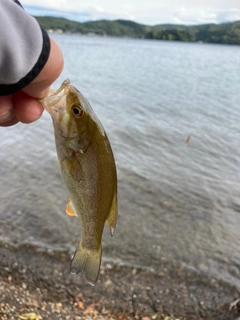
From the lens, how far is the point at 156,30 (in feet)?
524

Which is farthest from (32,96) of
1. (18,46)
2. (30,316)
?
(30,316)

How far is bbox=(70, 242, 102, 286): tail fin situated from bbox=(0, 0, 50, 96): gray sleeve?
126 cm

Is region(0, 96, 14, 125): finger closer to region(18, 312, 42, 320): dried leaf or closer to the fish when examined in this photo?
the fish

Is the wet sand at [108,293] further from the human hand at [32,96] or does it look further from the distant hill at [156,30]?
the distant hill at [156,30]

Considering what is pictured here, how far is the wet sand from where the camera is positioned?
5569 millimetres

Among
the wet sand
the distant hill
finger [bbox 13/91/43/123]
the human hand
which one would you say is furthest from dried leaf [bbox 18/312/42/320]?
the distant hill

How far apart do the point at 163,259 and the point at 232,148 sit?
28.5 feet

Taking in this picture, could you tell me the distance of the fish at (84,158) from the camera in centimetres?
→ 206

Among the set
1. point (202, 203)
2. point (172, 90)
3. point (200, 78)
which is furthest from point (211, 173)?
point (200, 78)

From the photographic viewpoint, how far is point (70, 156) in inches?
85.7

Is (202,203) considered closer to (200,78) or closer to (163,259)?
(163,259)

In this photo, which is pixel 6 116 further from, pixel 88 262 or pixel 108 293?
pixel 108 293

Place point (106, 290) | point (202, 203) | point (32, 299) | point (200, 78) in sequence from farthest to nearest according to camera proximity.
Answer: point (200, 78)
point (202, 203)
point (106, 290)
point (32, 299)

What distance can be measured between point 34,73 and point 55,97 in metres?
0.24
